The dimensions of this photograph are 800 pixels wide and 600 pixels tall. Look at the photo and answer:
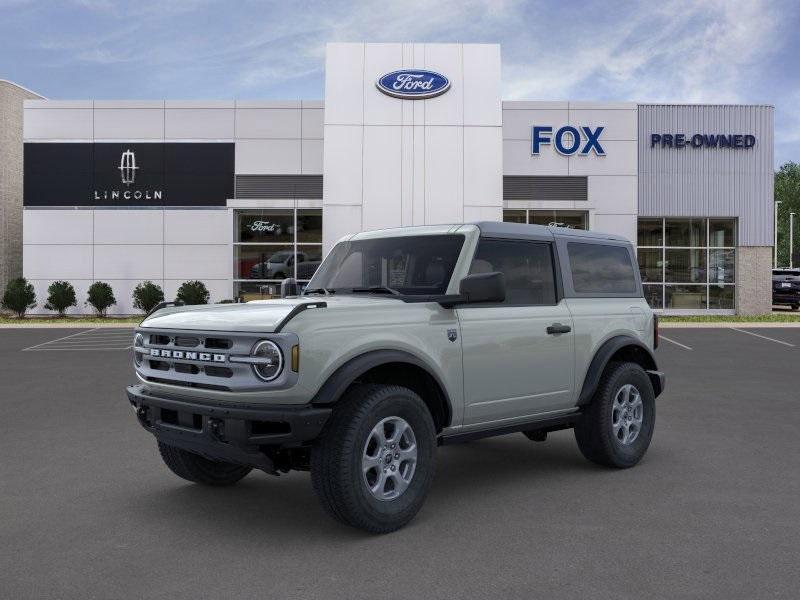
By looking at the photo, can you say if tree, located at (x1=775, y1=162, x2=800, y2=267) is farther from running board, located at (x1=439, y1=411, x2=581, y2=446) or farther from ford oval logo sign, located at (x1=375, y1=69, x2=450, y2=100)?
running board, located at (x1=439, y1=411, x2=581, y2=446)

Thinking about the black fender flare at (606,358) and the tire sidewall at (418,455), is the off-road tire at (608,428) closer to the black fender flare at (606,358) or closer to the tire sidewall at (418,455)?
the black fender flare at (606,358)

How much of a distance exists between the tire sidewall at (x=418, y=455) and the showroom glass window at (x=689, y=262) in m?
26.2

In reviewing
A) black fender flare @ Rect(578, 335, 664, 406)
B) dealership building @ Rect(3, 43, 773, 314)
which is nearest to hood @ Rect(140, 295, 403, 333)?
black fender flare @ Rect(578, 335, 664, 406)

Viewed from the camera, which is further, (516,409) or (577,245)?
(577,245)

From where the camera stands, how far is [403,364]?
16.5 ft

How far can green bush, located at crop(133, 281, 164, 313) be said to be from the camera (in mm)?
27562

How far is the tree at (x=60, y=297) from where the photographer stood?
27.6 metres

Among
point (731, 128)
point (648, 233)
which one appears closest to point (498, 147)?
point (648, 233)

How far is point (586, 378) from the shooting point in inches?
244

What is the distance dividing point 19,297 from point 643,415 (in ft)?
83.4

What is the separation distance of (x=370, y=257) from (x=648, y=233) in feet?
83.6

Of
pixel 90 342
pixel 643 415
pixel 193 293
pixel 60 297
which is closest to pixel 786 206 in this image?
pixel 193 293

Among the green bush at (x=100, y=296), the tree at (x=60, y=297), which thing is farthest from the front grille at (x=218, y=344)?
the tree at (x=60, y=297)

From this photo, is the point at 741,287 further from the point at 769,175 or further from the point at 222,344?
the point at 222,344
